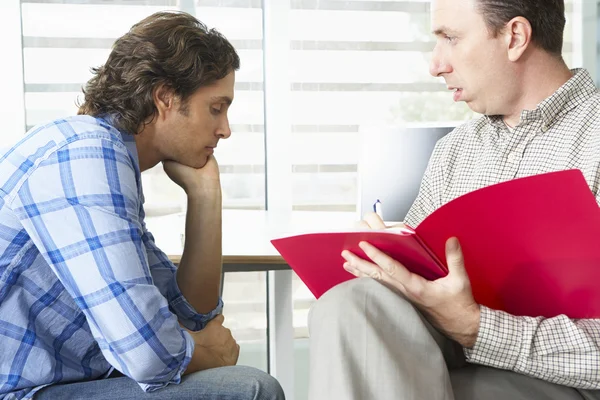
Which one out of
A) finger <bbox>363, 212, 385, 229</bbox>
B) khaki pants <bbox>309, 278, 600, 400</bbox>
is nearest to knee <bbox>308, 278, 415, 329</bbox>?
khaki pants <bbox>309, 278, 600, 400</bbox>

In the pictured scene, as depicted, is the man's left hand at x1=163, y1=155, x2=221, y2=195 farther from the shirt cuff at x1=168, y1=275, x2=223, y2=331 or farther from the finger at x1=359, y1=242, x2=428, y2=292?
the finger at x1=359, y1=242, x2=428, y2=292

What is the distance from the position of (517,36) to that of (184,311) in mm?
864

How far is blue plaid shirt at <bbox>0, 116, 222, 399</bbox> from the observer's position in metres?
1.10

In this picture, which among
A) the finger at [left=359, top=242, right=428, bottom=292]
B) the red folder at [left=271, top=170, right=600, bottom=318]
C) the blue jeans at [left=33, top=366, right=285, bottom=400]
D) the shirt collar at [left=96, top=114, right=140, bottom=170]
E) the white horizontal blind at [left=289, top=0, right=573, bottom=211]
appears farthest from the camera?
the white horizontal blind at [left=289, top=0, right=573, bottom=211]

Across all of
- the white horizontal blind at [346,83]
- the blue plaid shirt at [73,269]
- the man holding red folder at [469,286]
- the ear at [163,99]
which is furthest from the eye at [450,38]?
the white horizontal blind at [346,83]

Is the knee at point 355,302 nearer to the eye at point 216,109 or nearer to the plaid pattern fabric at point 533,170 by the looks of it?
the plaid pattern fabric at point 533,170

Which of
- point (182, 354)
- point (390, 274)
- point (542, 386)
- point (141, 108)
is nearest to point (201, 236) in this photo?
point (141, 108)

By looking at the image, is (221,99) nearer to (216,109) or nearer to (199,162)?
(216,109)

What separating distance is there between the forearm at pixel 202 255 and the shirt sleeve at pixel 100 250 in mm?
433

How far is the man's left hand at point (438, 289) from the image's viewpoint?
104 cm

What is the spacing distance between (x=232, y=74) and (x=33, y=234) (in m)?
0.61

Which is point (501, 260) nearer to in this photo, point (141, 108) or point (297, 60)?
point (141, 108)

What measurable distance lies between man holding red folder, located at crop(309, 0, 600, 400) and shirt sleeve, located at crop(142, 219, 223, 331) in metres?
0.48

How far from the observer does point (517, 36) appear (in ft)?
4.60
